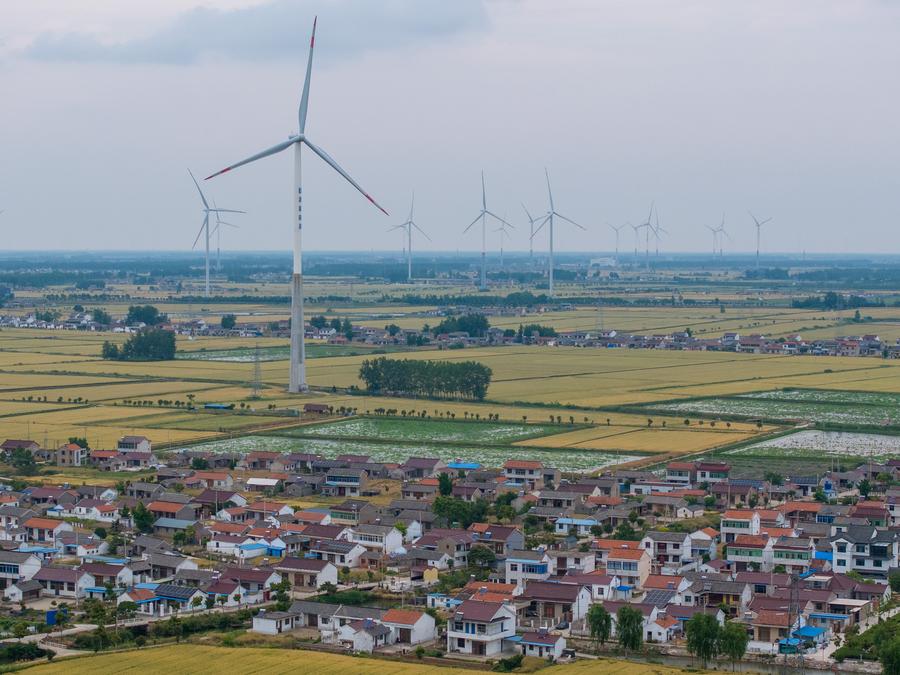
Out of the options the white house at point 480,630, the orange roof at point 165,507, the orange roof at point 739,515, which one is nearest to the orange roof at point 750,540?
the orange roof at point 739,515

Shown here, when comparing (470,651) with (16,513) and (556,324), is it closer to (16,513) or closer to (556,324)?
(16,513)

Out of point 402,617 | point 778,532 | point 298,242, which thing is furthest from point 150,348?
point 402,617

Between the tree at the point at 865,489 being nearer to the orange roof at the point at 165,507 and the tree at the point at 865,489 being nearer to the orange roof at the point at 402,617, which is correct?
the orange roof at the point at 402,617

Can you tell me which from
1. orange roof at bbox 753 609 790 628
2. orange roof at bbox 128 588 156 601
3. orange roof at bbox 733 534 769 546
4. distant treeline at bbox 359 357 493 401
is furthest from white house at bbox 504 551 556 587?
distant treeline at bbox 359 357 493 401

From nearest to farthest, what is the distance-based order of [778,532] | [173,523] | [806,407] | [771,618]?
[771,618] → [778,532] → [173,523] → [806,407]

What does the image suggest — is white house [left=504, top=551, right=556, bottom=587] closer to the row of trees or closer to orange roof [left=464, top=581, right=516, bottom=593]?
orange roof [left=464, top=581, right=516, bottom=593]

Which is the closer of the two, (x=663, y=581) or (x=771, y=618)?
(x=771, y=618)

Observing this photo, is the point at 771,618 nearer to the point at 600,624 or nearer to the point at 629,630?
the point at 629,630
